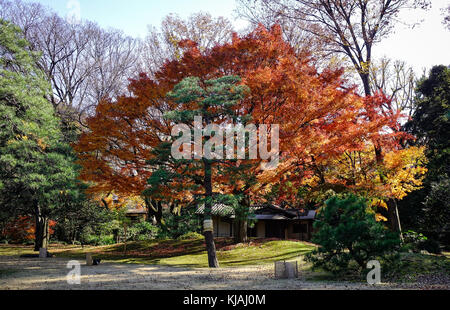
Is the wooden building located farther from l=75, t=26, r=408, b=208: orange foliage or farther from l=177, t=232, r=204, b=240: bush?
l=75, t=26, r=408, b=208: orange foliage

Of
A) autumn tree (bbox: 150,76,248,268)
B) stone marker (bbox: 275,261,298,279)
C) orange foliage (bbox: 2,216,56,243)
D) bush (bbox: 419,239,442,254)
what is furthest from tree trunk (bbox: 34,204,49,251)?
bush (bbox: 419,239,442,254)

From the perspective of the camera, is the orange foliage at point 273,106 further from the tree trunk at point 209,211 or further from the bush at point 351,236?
the bush at point 351,236

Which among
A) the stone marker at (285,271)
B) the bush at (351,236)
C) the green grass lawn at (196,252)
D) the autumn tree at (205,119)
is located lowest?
the green grass lawn at (196,252)

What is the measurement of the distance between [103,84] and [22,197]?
27.6 ft

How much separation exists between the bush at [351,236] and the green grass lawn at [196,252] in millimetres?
4391

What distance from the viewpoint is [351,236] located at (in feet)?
26.3

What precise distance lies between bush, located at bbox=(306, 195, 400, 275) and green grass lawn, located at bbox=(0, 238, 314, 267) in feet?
14.4

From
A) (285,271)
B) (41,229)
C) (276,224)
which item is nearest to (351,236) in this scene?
(285,271)

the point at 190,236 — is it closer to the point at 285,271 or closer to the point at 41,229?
the point at 41,229

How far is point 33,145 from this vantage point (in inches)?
489

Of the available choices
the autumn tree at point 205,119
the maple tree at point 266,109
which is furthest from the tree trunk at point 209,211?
the maple tree at point 266,109

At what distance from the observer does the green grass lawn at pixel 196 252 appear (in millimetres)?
14039
